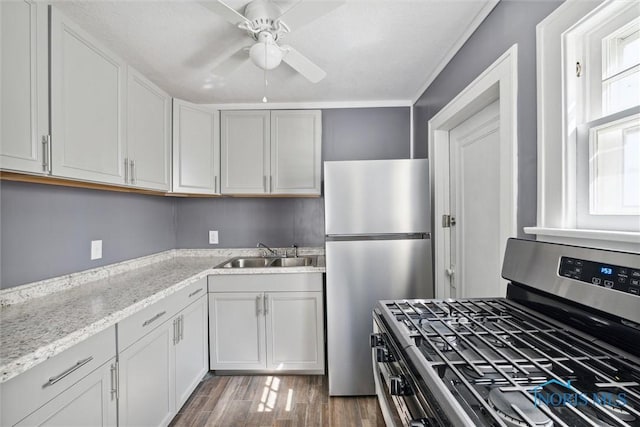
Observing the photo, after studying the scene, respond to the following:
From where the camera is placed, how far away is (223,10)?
1165 millimetres

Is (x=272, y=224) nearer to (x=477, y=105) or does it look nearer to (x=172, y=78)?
(x=172, y=78)

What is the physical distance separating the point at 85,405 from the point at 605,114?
215 cm

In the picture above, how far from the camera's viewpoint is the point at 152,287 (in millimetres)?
1630

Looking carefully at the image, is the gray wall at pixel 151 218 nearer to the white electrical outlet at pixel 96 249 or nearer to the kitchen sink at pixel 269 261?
the white electrical outlet at pixel 96 249

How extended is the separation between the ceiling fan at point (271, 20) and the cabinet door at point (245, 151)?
104 centimetres


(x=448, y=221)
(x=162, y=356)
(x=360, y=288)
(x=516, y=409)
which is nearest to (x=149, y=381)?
(x=162, y=356)

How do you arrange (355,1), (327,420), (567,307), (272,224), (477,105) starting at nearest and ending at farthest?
(567,307)
(355,1)
(477,105)
(327,420)
(272,224)

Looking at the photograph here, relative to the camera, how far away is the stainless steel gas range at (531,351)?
518 mm

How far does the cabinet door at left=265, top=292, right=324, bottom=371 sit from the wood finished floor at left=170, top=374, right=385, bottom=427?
14 centimetres

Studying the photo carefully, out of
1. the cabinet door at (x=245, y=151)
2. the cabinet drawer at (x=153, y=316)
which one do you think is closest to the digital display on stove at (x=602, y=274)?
the cabinet drawer at (x=153, y=316)

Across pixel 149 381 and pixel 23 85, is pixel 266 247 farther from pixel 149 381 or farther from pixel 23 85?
pixel 23 85

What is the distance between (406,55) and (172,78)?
175 cm

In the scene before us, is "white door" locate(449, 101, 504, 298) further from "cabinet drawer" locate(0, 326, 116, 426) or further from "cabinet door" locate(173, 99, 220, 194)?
"cabinet door" locate(173, 99, 220, 194)

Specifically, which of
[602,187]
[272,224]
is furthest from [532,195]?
[272,224]
